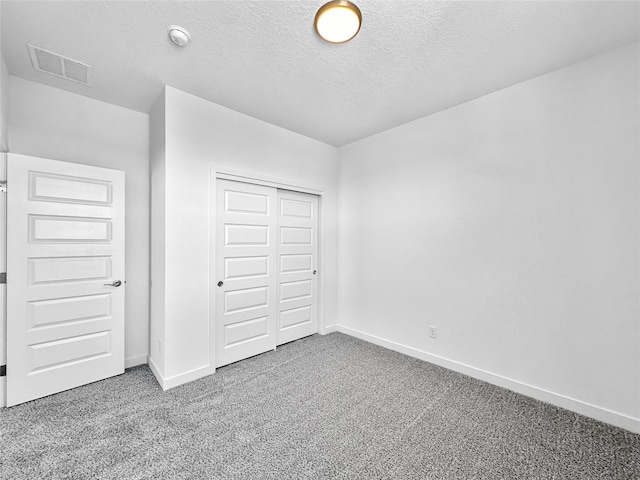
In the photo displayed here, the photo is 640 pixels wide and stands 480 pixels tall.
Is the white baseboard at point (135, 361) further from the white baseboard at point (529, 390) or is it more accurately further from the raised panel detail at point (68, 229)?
the white baseboard at point (529, 390)

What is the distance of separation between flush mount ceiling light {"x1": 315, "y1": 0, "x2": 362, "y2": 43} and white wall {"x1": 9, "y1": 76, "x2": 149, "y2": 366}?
7.58 feet

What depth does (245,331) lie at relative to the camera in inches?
121

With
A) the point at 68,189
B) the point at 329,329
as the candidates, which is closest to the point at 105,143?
the point at 68,189

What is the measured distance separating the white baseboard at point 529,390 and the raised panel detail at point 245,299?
160cm

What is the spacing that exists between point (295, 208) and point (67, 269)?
2.39m

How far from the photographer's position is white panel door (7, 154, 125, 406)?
86.0 inches

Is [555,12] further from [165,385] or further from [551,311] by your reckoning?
[165,385]

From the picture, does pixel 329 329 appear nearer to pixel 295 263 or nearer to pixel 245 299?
pixel 295 263

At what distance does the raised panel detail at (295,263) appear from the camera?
351cm

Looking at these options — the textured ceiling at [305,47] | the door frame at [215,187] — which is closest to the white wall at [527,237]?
the textured ceiling at [305,47]

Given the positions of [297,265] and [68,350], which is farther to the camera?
[297,265]

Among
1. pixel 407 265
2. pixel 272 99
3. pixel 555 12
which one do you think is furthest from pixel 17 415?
pixel 555 12

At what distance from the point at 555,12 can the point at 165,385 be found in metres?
4.01

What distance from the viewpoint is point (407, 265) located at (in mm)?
3229
